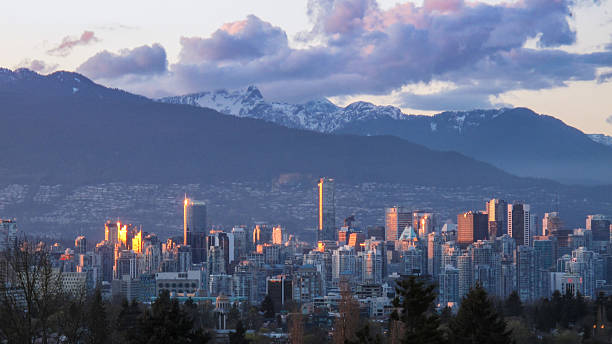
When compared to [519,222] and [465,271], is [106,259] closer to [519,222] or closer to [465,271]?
[465,271]

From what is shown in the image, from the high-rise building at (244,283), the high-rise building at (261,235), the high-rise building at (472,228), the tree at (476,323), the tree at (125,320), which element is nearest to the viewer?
the tree at (476,323)

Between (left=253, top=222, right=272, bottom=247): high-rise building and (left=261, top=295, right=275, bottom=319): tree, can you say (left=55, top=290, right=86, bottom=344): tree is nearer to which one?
(left=261, top=295, right=275, bottom=319): tree

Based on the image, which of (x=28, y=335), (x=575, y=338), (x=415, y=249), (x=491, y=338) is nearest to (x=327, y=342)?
(x=575, y=338)

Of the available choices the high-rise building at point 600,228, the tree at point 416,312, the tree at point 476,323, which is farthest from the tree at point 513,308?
the high-rise building at point 600,228

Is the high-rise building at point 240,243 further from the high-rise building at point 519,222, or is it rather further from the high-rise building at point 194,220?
the high-rise building at point 519,222

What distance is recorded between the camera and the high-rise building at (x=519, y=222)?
165m

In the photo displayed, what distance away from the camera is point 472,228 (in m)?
164

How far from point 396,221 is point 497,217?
60.8ft

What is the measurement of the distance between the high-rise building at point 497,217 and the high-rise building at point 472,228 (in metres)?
0.99

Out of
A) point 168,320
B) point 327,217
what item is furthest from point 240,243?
point 168,320

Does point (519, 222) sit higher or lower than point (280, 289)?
higher

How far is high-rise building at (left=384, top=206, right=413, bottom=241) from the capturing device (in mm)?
180750

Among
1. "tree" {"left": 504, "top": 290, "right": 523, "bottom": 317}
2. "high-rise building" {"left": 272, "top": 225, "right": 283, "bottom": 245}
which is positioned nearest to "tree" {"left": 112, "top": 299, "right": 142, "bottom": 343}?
"tree" {"left": 504, "top": 290, "right": 523, "bottom": 317}

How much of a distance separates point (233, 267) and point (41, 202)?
6428 cm
